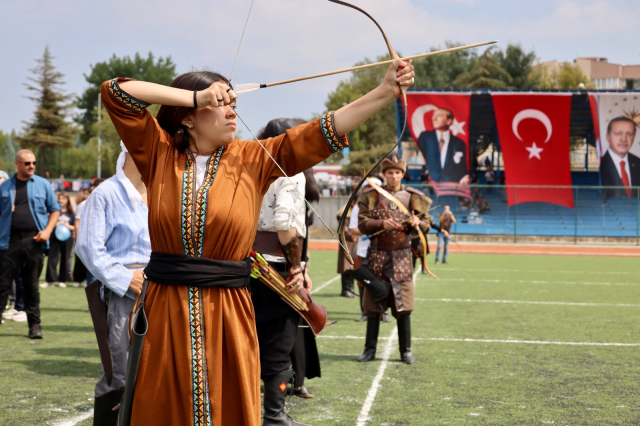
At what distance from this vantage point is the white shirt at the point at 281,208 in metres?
4.76

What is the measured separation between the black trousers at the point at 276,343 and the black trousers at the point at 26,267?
14.7ft

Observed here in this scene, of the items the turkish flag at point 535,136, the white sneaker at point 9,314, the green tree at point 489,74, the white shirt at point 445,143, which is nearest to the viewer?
the white sneaker at point 9,314

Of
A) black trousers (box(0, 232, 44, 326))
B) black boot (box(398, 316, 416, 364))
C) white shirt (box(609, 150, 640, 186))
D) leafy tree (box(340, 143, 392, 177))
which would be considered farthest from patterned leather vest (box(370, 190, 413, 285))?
leafy tree (box(340, 143, 392, 177))

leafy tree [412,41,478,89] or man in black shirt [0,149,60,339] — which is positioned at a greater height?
leafy tree [412,41,478,89]

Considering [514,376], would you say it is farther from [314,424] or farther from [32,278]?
[32,278]

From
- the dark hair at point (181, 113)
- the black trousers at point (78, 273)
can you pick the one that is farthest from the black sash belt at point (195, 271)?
the black trousers at point (78, 273)

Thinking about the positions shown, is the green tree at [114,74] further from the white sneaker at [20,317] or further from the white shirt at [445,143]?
the white sneaker at [20,317]

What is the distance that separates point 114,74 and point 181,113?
273ft

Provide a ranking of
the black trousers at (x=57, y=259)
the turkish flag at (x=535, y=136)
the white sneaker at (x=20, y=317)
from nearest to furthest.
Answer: the white sneaker at (x=20, y=317), the black trousers at (x=57, y=259), the turkish flag at (x=535, y=136)

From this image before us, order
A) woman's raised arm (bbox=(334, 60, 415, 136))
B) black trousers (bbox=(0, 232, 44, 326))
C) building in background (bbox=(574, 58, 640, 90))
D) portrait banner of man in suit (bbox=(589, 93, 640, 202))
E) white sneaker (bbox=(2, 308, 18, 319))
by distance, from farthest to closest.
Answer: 1. building in background (bbox=(574, 58, 640, 90))
2. portrait banner of man in suit (bbox=(589, 93, 640, 202))
3. white sneaker (bbox=(2, 308, 18, 319))
4. black trousers (bbox=(0, 232, 44, 326))
5. woman's raised arm (bbox=(334, 60, 415, 136))

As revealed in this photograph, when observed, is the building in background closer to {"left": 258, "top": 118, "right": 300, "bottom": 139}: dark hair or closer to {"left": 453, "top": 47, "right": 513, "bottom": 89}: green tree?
{"left": 453, "top": 47, "right": 513, "bottom": 89}: green tree

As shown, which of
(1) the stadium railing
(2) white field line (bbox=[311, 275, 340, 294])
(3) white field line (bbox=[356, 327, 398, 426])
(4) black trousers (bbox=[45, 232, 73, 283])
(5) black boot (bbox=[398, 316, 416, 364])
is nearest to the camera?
(3) white field line (bbox=[356, 327, 398, 426])

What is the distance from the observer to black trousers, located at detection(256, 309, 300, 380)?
461 cm

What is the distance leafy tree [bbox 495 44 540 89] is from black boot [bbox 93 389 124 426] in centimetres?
6806
